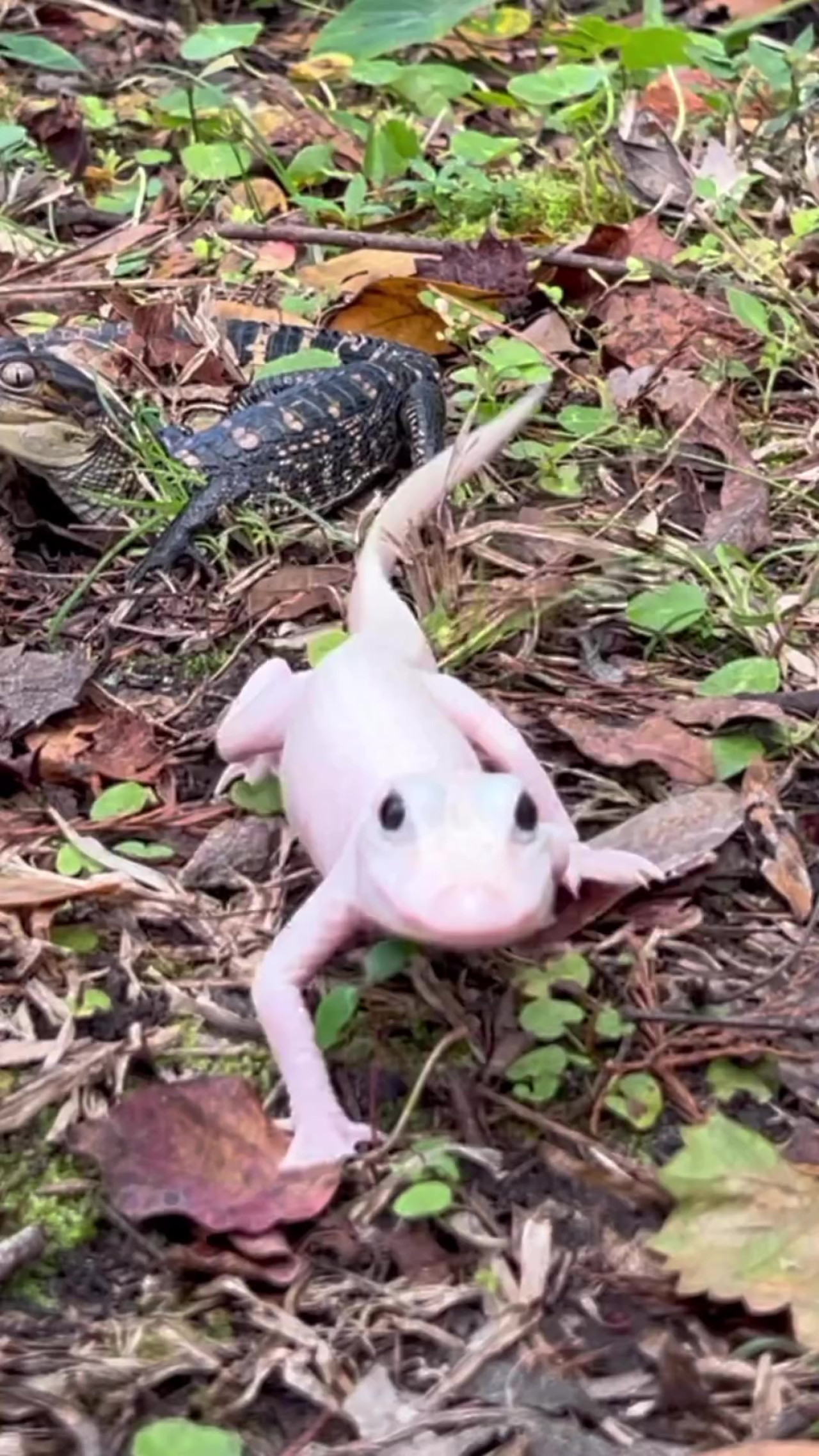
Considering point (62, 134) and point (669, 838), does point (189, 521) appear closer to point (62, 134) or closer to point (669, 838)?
point (669, 838)

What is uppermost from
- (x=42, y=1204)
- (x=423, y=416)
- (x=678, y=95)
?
(x=678, y=95)

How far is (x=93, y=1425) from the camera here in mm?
1718

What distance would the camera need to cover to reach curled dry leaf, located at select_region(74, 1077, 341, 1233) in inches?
75.2

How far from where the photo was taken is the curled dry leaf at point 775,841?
238cm

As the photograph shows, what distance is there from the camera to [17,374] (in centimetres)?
362

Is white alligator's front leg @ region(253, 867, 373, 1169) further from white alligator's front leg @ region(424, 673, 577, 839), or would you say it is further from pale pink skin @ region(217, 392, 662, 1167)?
white alligator's front leg @ region(424, 673, 577, 839)

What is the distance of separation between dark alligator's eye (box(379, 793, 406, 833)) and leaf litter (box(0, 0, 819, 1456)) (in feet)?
0.76

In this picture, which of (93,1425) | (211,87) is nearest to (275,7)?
(211,87)

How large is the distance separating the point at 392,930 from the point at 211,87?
12.9 feet

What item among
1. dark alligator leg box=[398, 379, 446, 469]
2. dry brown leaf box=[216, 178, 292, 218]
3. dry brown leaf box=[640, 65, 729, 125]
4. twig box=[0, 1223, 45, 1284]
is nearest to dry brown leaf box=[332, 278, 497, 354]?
dark alligator leg box=[398, 379, 446, 469]

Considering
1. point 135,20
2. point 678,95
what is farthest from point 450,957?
point 135,20

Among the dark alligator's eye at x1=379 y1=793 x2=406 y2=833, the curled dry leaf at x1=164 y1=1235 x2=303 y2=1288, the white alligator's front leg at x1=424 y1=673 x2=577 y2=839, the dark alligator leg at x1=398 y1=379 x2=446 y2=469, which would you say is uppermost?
the dark alligator's eye at x1=379 y1=793 x2=406 y2=833

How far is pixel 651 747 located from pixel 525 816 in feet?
2.41

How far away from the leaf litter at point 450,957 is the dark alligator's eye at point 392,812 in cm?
23
